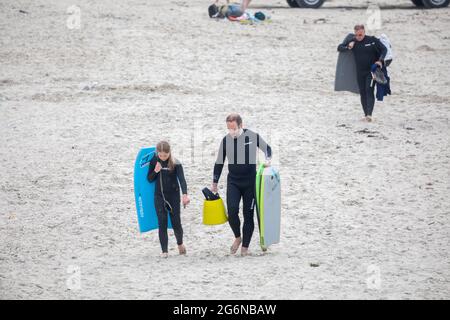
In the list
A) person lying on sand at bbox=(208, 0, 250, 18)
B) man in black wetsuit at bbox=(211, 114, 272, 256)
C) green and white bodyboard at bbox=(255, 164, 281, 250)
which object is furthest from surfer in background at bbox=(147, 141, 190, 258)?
person lying on sand at bbox=(208, 0, 250, 18)

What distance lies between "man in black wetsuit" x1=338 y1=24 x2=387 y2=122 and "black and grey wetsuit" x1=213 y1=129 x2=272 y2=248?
17.4 ft

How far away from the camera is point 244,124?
14422mm

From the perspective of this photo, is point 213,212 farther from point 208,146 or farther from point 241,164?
point 208,146

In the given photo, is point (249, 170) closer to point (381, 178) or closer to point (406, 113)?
point (381, 178)

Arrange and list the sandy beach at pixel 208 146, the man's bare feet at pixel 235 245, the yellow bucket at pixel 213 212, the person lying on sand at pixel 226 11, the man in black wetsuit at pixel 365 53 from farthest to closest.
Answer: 1. the person lying on sand at pixel 226 11
2. the man in black wetsuit at pixel 365 53
3. the man's bare feet at pixel 235 245
4. the yellow bucket at pixel 213 212
5. the sandy beach at pixel 208 146

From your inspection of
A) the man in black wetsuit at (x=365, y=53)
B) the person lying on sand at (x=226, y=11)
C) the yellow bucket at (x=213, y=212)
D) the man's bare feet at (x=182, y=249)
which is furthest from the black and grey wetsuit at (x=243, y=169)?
the person lying on sand at (x=226, y=11)

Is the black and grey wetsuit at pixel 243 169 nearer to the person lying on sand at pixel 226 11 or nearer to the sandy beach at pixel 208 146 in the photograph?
the sandy beach at pixel 208 146

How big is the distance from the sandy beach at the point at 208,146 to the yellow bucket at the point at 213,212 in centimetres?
41

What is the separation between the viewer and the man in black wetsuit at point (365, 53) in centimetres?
1373

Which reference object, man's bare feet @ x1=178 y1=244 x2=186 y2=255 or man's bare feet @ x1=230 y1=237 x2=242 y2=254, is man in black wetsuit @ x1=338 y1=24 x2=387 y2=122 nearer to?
man's bare feet @ x1=230 y1=237 x2=242 y2=254

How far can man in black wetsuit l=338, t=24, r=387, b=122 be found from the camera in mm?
13727

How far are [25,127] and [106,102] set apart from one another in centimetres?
196
